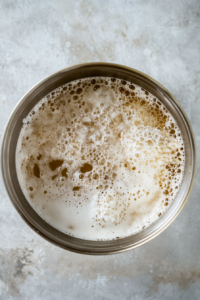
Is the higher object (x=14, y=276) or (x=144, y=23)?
(x=144, y=23)

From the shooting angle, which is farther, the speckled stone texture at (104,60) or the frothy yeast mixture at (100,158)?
the speckled stone texture at (104,60)

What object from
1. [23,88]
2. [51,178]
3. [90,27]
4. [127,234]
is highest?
[90,27]

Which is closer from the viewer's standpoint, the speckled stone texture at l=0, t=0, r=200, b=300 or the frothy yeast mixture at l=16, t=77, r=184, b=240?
the frothy yeast mixture at l=16, t=77, r=184, b=240

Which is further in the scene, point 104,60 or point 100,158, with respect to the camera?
point 104,60

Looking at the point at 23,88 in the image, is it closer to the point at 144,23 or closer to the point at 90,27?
the point at 90,27

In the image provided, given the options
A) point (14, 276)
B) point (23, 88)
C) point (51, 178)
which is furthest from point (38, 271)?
point (23, 88)
